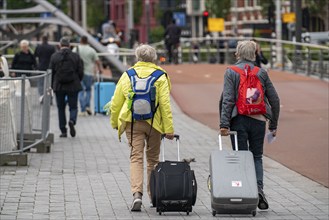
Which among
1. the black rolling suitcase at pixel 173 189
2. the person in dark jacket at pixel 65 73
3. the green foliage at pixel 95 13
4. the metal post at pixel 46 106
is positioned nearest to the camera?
the black rolling suitcase at pixel 173 189

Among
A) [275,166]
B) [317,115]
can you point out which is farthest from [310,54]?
[275,166]

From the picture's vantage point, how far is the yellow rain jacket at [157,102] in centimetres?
1122

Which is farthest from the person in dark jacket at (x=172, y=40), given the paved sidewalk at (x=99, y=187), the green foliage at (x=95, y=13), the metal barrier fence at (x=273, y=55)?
the green foliage at (x=95, y=13)

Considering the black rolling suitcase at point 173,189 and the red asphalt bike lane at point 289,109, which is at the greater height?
the black rolling suitcase at point 173,189

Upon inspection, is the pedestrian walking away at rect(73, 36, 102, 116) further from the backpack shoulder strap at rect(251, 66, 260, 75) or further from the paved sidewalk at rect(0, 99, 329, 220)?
the backpack shoulder strap at rect(251, 66, 260, 75)

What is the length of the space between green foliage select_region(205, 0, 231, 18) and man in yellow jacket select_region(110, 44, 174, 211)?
67.7 meters

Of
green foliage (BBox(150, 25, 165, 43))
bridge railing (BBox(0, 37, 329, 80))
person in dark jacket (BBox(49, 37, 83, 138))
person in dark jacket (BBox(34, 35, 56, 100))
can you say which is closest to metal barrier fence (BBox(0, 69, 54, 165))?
person in dark jacket (BBox(49, 37, 83, 138))

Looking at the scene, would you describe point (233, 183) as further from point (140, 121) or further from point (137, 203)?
point (140, 121)

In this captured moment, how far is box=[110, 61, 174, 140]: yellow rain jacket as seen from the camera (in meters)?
11.2

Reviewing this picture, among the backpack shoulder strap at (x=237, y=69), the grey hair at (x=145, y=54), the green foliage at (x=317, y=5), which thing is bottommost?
the backpack shoulder strap at (x=237, y=69)

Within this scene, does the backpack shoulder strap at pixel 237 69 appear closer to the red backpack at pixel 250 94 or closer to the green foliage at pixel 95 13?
the red backpack at pixel 250 94

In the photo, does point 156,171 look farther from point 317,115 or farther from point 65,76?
point 317,115

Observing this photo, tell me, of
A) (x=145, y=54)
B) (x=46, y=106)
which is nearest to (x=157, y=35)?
(x=46, y=106)

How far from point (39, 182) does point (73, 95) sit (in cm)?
614
